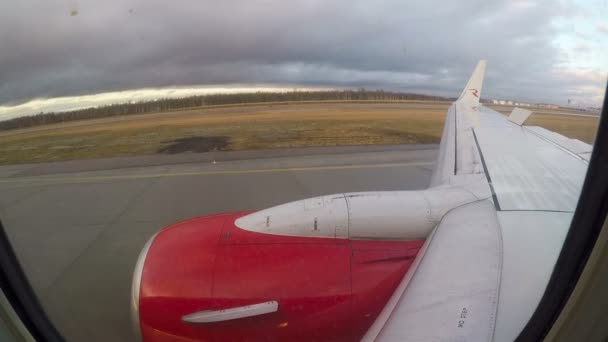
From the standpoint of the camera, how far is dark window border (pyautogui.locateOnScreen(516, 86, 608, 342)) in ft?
3.10

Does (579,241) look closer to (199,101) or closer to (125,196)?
(199,101)

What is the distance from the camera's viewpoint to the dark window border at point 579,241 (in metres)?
0.95

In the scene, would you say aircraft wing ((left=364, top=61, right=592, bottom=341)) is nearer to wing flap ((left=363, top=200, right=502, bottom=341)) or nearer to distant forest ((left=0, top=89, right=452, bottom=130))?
wing flap ((left=363, top=200, right=502, bottom=341))

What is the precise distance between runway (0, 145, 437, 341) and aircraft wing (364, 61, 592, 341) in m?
1.12

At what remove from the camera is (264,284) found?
61.4 inches

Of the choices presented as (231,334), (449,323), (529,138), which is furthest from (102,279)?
(529,138)

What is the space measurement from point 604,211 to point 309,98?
203 centimetres

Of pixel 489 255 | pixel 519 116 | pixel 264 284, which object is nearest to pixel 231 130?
pixel 264 284

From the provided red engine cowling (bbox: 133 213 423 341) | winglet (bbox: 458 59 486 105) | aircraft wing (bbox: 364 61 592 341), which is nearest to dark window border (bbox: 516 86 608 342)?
aircraft wing (bbox: 364 61 592 341)

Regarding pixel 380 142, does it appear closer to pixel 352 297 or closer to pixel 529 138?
pixel 529 138

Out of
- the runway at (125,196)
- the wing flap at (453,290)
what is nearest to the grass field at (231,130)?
the runway at (125,196)

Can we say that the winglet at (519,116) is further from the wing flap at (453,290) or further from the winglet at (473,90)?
the wing flap at (453,290)

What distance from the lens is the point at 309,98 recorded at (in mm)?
2656

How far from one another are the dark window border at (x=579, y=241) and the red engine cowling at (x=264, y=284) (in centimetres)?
65
